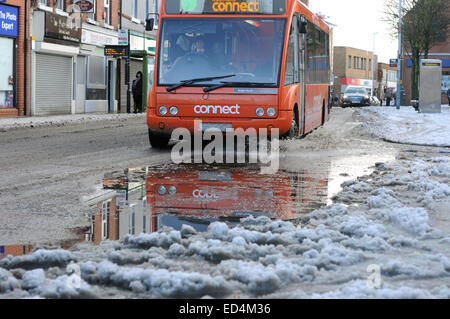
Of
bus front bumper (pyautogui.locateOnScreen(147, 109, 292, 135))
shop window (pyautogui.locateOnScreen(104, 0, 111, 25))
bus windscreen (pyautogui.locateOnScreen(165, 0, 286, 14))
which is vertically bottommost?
bus front bumper (pyautogui.locateOnScreen(147, 109, 292, 135))

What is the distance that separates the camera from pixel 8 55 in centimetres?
2702

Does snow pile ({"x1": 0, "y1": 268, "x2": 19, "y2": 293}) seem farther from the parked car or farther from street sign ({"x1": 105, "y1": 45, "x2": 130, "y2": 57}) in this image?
the parked car

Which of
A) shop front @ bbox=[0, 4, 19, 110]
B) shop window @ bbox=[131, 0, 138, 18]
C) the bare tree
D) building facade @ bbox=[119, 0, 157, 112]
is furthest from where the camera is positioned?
the bare tree

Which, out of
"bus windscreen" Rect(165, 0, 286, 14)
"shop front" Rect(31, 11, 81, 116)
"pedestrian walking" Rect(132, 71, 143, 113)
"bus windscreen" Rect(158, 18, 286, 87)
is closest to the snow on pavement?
"bus windscreen" Rect(158, 18, 286, 87)

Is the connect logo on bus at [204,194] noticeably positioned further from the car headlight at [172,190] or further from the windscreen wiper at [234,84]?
the windscreen wiper at [234,84]

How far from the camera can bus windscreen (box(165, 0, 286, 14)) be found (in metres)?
13.7

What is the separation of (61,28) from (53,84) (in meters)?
2.27

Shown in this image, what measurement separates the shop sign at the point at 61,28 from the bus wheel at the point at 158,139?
652 inches

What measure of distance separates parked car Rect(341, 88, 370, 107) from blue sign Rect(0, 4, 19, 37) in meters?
40.6

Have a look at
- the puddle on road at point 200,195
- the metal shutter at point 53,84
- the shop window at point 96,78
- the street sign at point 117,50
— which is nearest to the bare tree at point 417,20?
the shop window at point 96,78

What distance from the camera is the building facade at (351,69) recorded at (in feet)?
359

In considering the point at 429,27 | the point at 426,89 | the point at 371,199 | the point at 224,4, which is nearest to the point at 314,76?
the point at 224,4

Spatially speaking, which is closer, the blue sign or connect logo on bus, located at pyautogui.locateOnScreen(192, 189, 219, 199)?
connect logo on bus, located at pyautogui.locateOnScreen(192, 189, 219, 199)
